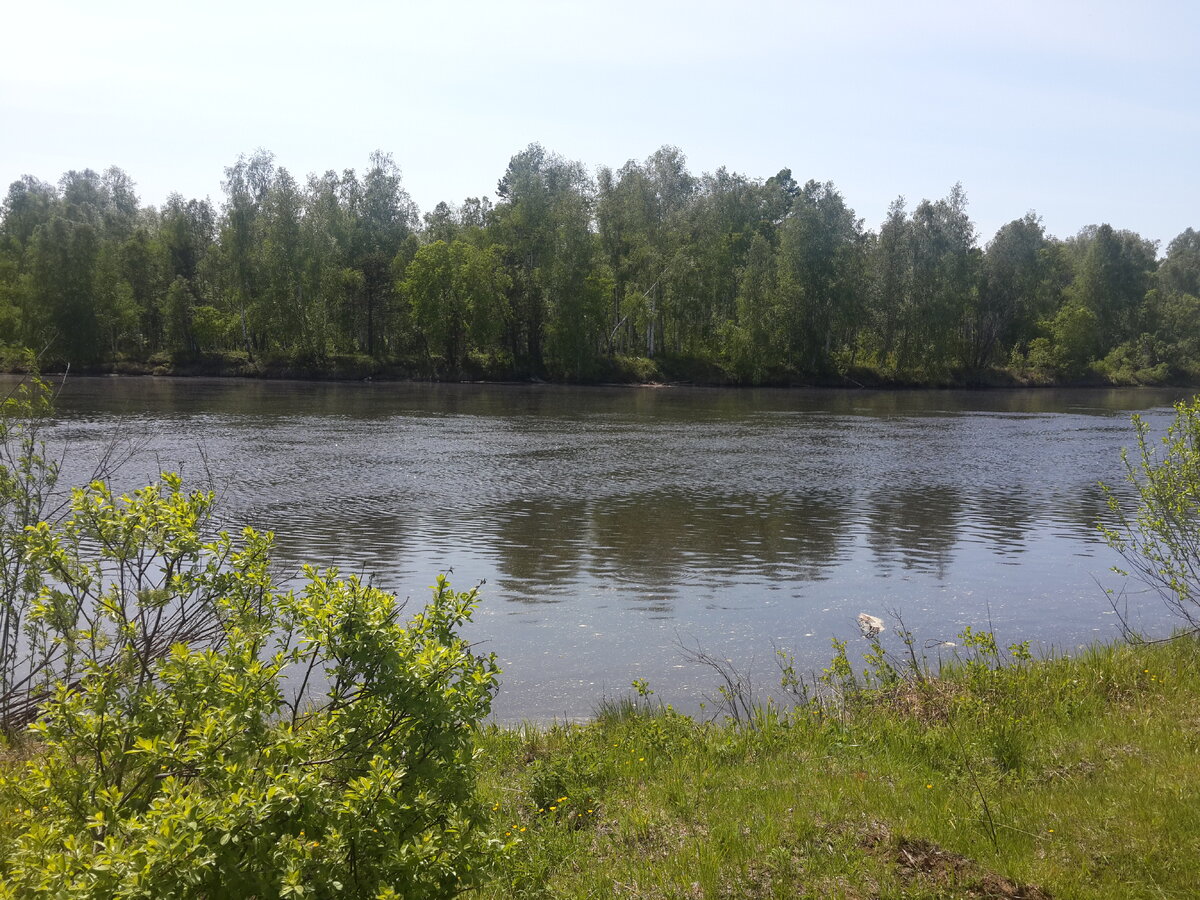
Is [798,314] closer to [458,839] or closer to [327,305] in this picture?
[327,305]

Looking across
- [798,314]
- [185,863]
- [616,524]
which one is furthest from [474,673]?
[798,314]

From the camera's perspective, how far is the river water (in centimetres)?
1490

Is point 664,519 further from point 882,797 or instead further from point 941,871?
point 941,871

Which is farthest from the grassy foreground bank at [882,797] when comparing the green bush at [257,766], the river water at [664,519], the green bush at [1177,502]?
the river water at [664,519]

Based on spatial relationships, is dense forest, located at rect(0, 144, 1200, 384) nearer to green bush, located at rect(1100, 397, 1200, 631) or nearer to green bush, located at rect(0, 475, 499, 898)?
green bush, located at rect(1100, 397, 1200, 631)

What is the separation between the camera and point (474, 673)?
4.70 m

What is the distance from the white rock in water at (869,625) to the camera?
1412cm

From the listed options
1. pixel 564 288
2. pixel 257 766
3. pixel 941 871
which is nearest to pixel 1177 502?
pixel 941 871

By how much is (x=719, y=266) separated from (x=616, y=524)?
2954 inches

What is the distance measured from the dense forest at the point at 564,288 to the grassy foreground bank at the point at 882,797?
80.2 meters

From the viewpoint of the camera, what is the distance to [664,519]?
2528 cm

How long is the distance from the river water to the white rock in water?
0.38 m

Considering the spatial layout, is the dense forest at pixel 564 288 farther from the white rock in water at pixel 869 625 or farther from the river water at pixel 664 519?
the white rock in water at pixel 869 625

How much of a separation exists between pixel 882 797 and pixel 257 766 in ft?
16.7
